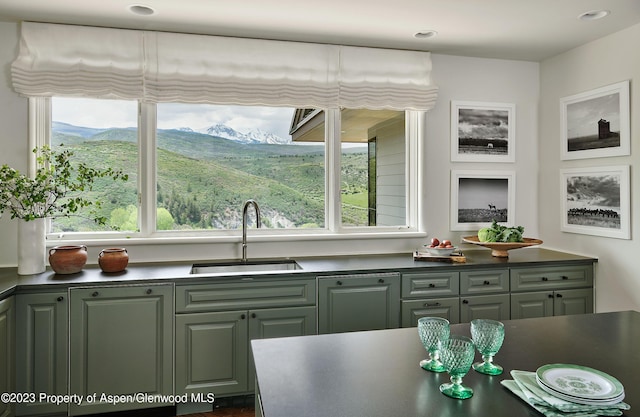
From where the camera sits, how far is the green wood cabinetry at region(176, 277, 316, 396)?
2.57 m

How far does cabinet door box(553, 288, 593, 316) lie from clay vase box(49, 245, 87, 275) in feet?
10.9

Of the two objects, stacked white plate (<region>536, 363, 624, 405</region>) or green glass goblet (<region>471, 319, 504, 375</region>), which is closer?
stacked white plate (<region>536, 363, 624, 405</region>)

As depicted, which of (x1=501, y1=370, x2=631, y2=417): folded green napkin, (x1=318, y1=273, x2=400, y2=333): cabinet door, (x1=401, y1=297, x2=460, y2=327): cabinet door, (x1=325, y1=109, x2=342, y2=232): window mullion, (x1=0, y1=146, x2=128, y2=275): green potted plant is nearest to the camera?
(x1=501, y1=370, x2=631, y2=417): folded green napkin

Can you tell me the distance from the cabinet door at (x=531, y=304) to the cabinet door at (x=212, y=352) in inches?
76.4

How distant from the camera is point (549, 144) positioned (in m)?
3.67

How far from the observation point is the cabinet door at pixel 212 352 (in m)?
2.57

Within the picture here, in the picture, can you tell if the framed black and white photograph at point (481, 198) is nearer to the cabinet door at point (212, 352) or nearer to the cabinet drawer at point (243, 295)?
the cabinet drawer at point (243, 295)

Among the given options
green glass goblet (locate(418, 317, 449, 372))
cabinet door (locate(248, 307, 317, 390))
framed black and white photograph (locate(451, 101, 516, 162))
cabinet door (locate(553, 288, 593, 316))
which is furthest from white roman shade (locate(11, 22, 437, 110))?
green glass goblet (locate(418, 317, 449, 372))

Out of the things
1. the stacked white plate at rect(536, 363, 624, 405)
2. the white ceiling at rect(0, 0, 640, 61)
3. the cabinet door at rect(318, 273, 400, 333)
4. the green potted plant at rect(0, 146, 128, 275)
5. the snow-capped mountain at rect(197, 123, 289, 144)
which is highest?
the white ceiling at rect(0, 0, 640, 61)

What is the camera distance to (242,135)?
11.0ft

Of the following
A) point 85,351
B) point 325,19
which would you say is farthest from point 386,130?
point 85,351

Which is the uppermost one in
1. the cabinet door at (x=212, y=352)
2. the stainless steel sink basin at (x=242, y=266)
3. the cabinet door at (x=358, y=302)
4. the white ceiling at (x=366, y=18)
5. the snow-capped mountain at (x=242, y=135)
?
the white ceiling at (x=366, y=18)

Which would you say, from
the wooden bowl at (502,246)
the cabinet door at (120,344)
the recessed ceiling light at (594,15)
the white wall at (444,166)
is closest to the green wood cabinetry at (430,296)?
the wooden bowl at (502,246)

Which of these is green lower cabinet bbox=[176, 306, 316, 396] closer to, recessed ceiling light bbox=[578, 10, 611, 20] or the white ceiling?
the white ceiling
